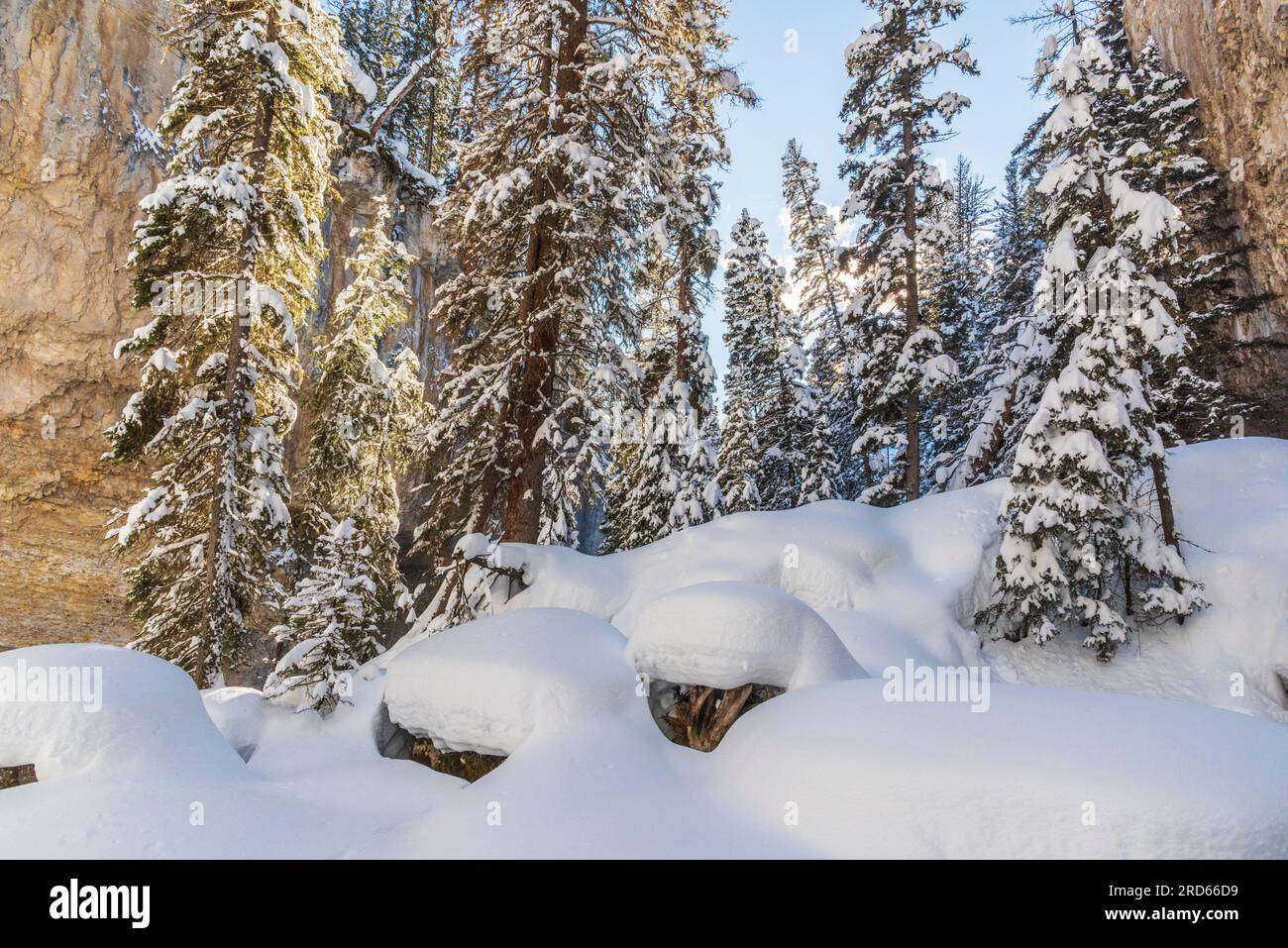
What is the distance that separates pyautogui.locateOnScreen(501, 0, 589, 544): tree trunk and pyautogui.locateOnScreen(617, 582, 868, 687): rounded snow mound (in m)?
4.48

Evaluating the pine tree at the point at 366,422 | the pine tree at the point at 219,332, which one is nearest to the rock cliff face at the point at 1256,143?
the pine tree at the point at 366,422

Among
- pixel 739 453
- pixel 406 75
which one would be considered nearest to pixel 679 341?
pixel 739 453

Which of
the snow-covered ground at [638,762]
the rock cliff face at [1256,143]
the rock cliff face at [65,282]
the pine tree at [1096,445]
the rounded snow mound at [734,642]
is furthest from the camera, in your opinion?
the rock cliff face at [1256,143]

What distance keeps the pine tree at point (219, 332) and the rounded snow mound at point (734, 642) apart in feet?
26.2

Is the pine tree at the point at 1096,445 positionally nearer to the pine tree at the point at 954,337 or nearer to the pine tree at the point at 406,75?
the pine tree at the point at 954,337

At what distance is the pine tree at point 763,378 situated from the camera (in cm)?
2338

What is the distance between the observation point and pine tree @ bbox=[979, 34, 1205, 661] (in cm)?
1007

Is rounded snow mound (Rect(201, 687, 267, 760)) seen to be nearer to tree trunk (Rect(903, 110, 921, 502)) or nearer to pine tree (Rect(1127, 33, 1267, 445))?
tree trunk (Rect(903, 110, 921, 502))

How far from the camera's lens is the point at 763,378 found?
24.4m

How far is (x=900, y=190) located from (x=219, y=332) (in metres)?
16.2

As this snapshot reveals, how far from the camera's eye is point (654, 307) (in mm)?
14914

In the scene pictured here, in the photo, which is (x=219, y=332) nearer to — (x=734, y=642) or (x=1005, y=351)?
(x=734, y=642)

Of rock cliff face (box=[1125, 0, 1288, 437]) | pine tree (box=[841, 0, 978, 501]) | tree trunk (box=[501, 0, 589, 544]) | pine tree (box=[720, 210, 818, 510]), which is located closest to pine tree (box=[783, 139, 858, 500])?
pine tree (box=[720, 210, 818, 510])

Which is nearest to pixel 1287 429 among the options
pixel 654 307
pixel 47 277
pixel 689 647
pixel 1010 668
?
pixel 1010 668
